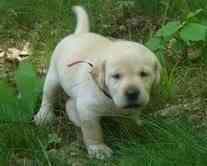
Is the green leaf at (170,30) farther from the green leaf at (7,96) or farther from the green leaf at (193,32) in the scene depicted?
the green leaf at (7,96)

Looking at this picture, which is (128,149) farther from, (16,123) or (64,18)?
(64,18)

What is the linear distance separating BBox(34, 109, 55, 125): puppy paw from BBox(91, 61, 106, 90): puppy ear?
2.02 feet

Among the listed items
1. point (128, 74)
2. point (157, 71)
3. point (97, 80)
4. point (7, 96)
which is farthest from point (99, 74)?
point (7, 96)

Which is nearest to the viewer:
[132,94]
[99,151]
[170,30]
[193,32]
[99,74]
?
[132,94]

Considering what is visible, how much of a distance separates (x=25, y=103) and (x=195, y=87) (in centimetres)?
114

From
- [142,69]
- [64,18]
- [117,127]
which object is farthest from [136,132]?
[64,18]

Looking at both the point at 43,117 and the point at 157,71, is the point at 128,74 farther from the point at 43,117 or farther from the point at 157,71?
the point at 43,117

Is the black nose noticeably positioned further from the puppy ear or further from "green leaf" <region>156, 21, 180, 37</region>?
"green leaf" <region>156, 21, 180, 37</region>

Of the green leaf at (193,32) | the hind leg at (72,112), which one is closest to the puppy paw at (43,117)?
the hind leg at (72,112)

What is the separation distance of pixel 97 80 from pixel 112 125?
508 millimetres

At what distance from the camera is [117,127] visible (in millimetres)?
4086

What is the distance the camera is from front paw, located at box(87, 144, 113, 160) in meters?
Result: 3.86

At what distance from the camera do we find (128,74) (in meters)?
3.53

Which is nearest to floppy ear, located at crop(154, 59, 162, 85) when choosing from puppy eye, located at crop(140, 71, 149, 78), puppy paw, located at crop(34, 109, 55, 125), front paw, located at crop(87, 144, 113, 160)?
puppy eye, located at crop(140, 71, 149, 78)
